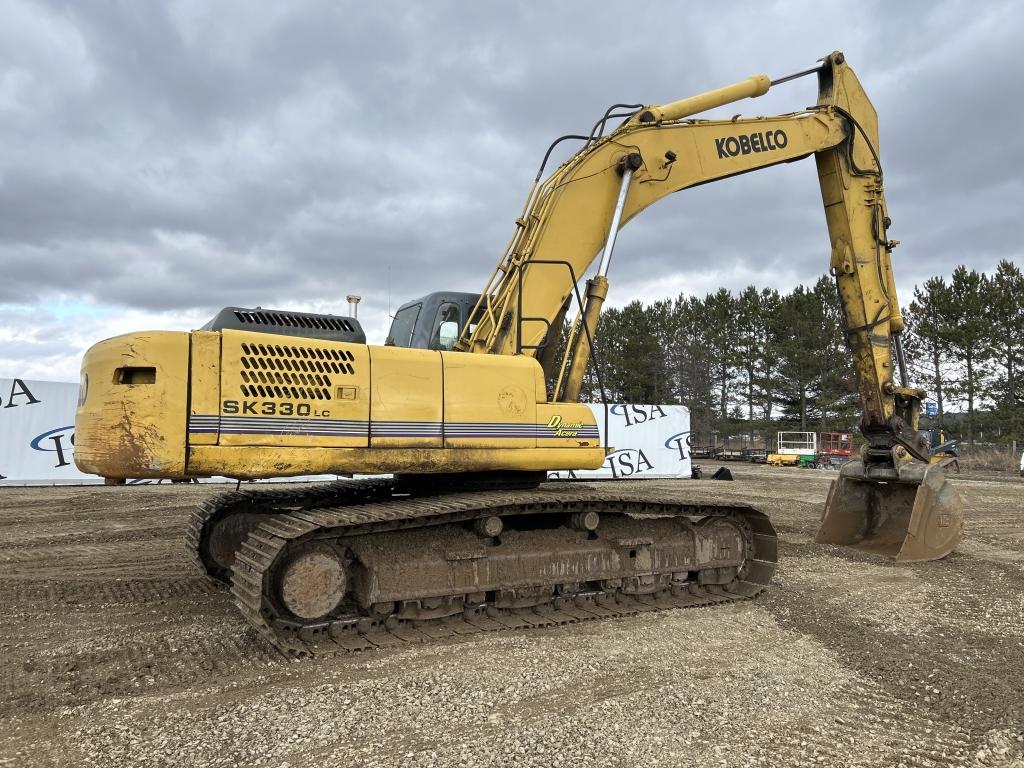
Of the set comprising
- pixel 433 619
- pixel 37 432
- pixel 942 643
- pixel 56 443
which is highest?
pixel 37 432

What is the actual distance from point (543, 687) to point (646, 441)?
16.7 m

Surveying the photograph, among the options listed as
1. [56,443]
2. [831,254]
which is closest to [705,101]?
[831,254]

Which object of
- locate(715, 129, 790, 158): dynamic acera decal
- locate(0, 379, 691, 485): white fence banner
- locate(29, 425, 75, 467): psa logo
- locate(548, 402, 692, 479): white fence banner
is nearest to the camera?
locate(715, 129, 790, 158): dynamic acera decal

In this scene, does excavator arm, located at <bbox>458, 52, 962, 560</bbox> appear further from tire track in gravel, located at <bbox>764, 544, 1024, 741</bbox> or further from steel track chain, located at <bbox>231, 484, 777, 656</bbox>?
tire track in gravel, located at <bbox>764, 544, 1024, 741</bbox>

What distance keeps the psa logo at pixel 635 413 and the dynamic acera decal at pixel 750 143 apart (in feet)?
41.7

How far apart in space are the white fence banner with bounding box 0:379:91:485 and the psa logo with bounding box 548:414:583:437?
13.4 metres

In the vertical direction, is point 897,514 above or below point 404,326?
below

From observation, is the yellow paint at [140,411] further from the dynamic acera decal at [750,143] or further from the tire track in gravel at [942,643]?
the dynamic acera decal at [750,143]

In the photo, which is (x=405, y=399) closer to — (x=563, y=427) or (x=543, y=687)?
(x=563, y=427)

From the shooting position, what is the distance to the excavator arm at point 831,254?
634 cm

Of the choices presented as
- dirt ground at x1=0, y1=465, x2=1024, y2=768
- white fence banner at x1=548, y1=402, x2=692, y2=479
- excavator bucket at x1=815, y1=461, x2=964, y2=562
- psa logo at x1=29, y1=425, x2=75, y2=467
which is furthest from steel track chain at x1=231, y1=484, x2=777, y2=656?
white fence banner at x1=548, y1=402, x2=692, y2=479

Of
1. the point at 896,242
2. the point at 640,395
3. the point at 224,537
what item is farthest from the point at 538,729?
the point at 640,395

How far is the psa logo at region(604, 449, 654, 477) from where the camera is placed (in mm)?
19719

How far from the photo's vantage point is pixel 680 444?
68.0 ft
